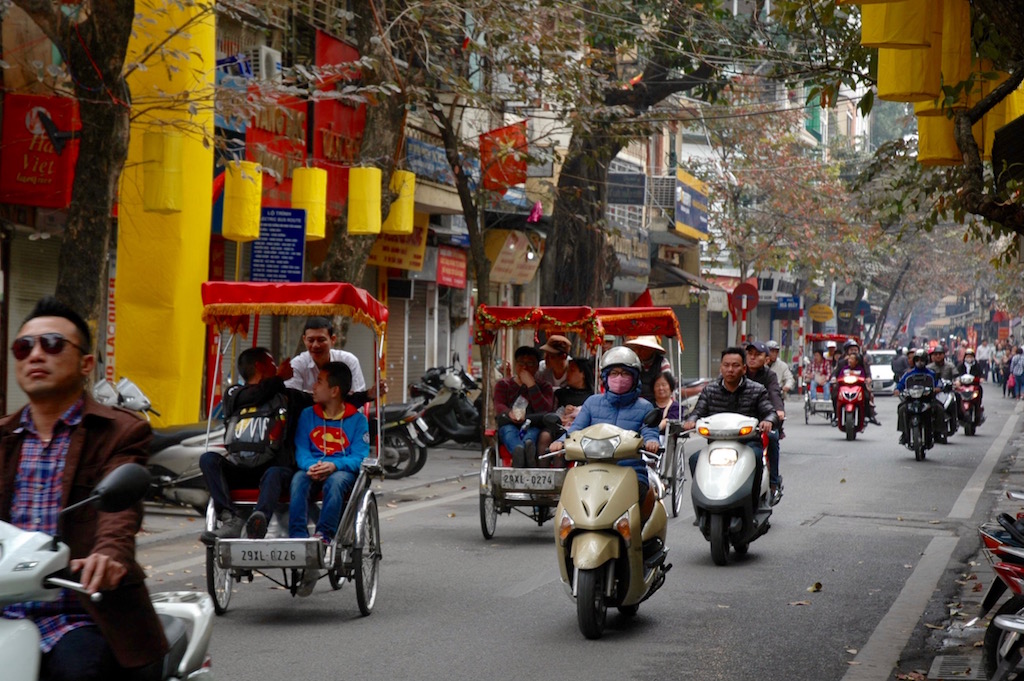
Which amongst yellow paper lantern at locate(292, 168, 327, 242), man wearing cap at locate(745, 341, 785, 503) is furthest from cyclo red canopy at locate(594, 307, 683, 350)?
yellow paper lantern at locate(292, 168, 327, 242)

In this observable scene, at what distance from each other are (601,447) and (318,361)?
8.23 feet

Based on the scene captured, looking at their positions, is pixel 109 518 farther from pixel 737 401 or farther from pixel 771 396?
pixel 771 396

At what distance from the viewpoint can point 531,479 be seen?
36.8 ft

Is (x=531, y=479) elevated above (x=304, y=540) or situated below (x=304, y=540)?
above

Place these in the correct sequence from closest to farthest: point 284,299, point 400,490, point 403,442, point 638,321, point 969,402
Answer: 1. point 284,299
2. point 638,321
3. point 400,490
4. point 403,442
5. point 969,402

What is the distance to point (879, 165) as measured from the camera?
672 inches

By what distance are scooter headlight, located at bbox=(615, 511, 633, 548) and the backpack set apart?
2185 millimetres

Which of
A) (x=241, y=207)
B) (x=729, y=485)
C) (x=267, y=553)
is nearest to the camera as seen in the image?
(x=267, y=553)

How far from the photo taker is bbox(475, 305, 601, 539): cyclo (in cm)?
1122

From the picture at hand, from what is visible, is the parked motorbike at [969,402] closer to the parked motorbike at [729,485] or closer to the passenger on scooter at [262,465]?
the parked motorbike at [729,485]

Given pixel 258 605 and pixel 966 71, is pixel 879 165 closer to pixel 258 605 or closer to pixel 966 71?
pixel 966 71

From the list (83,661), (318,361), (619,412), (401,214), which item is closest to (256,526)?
(318,361)

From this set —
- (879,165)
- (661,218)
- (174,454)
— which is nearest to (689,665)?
(174,454)

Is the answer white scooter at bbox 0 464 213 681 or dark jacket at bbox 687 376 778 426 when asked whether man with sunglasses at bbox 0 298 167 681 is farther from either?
dark jacket at bbox 687 376 778 426
